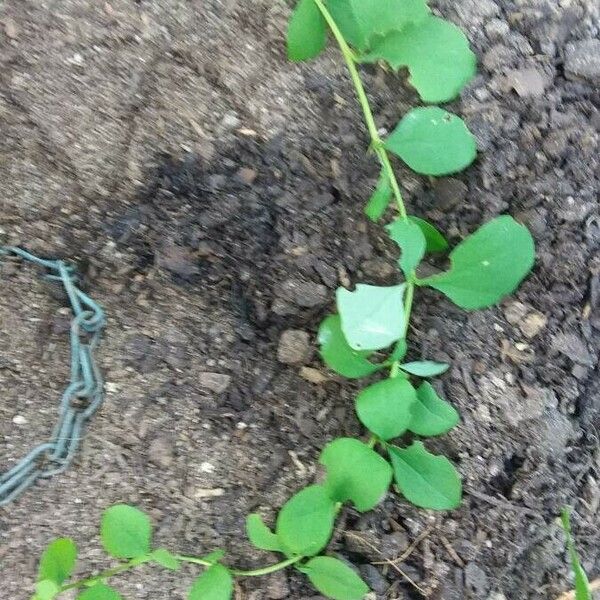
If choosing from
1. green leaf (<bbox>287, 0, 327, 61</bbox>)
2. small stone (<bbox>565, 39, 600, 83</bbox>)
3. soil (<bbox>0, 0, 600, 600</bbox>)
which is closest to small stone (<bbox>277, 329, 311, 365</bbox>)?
soil (<bbox>0, 0, 600, 600</bbox>)

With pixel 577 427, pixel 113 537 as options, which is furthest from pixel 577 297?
pixel 113 537

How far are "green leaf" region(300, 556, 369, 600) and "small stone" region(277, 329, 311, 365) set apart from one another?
239mm

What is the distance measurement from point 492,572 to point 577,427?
20 centimetres

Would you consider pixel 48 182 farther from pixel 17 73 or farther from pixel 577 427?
pixel 577 427

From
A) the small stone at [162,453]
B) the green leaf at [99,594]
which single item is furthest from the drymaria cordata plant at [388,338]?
the small stone at [162,453]

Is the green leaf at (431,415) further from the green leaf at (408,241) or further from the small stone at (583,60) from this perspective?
the small stone at (583,60)

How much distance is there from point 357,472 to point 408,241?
27 centimetres

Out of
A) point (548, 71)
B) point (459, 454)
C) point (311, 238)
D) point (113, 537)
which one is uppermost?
point (548, 71)

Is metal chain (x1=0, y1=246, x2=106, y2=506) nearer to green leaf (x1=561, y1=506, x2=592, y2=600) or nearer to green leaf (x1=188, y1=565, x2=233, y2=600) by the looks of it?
green leaf (x1=188, y1=565, x2=233, y2=600)

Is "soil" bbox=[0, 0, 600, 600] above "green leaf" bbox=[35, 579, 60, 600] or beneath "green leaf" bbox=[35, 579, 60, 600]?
above

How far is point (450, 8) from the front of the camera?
95 cm

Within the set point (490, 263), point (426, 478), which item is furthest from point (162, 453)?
point (490, 263)

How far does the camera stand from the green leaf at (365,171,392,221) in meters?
0.89

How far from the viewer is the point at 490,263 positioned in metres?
0.85
